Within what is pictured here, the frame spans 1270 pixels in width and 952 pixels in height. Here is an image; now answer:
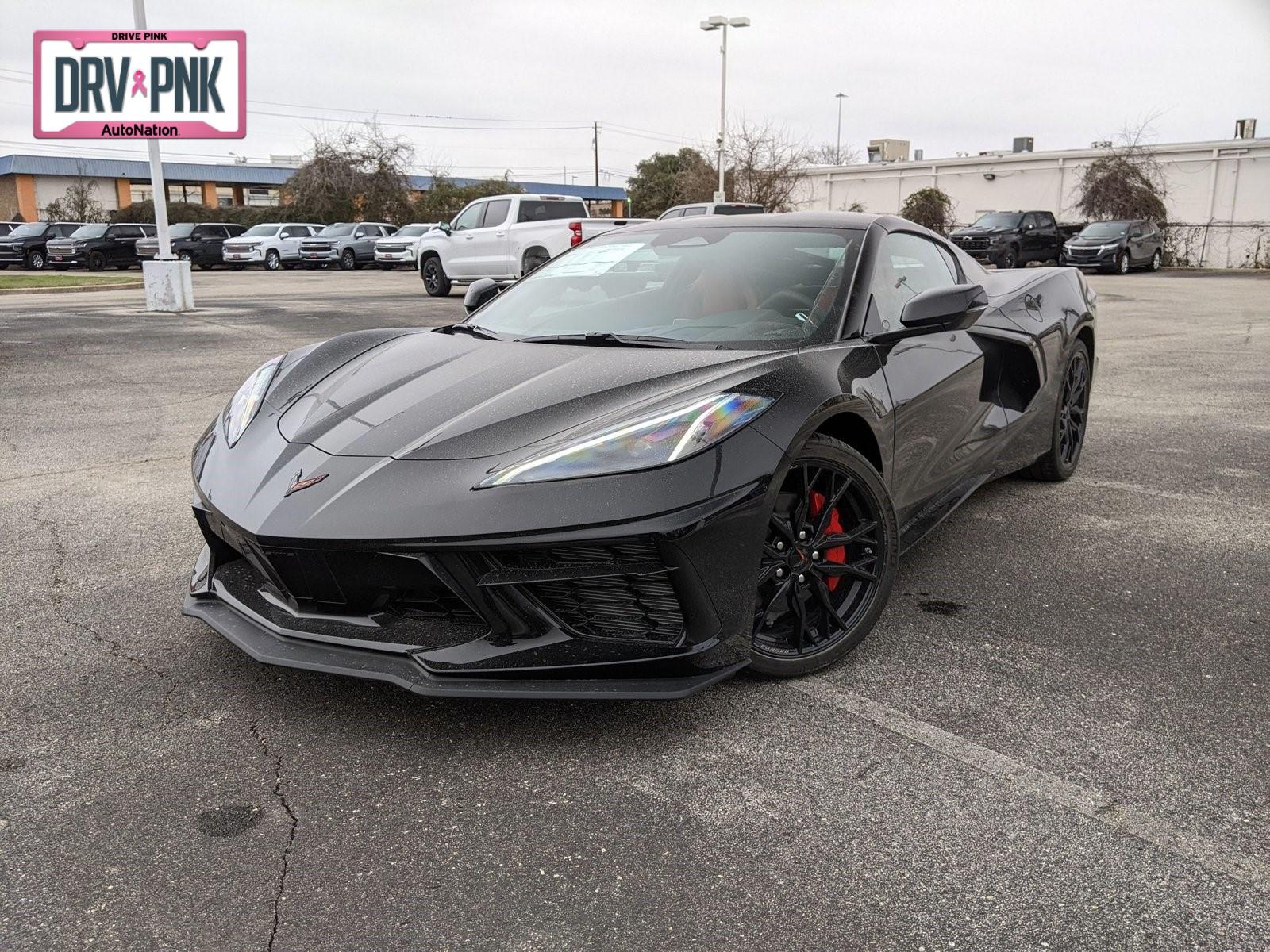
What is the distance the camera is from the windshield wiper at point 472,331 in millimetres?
3893

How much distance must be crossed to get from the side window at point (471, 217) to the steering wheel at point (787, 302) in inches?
635

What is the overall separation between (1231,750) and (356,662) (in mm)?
2171

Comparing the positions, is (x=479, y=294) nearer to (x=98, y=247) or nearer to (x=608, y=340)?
(x=608, y=340)

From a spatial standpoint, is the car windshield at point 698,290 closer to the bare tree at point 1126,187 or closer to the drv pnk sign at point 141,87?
the drv pnk sign at point 141,87

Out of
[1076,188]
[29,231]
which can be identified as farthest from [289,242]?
[1076,188]

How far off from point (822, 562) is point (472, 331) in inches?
67.2

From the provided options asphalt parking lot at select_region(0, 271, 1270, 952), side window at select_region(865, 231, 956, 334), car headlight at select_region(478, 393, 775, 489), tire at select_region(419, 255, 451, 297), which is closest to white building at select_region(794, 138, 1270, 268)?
tire at select_region(419, 255, 451, 297)

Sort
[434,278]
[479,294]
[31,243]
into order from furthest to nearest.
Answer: [31,243]
[434,278]
[479,294]

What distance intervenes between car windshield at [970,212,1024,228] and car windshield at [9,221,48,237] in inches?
1127

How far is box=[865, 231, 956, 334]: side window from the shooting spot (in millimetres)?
3652

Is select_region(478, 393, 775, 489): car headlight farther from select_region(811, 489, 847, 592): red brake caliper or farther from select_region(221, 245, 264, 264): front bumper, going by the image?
select_region(221, 245, 264, 264): front bumper

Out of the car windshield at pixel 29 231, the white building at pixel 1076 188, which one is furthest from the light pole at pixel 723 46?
the car windshield at pixel 29 231

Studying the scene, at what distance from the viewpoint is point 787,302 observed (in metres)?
3.61

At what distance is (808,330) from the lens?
3.43 metres
